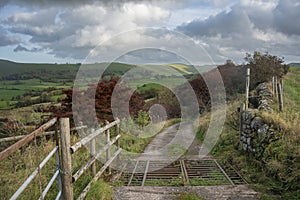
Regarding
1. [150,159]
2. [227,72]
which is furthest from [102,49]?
[227,72]

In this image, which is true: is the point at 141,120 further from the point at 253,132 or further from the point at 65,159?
the point at 65,159

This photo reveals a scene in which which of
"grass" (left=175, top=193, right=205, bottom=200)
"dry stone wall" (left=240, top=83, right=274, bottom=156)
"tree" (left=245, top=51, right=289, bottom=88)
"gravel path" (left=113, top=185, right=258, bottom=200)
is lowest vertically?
"gravel path" (left=113, top=185, right=258, bottom=200)

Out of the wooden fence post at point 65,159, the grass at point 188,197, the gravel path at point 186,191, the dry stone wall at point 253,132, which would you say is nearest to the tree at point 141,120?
the dry stone wall at point 253,132

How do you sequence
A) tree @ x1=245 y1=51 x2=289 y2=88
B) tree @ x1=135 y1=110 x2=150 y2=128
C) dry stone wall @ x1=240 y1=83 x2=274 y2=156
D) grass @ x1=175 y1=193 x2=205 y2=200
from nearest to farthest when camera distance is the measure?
grass @ x1=175 y1=193 x2=205 y2=200 → dry stone wall @ x1=240 y1=83 x2=274 y2=156 → tree @ x1=135 y1=110 x2=150 y2=128 → tree @ x1=245 y1=51 x2=289 y2=88

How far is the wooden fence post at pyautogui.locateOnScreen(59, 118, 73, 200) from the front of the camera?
3.63 metres

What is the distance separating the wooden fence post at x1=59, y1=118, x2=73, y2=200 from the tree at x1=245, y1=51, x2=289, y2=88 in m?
14.1

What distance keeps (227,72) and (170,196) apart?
675 inches

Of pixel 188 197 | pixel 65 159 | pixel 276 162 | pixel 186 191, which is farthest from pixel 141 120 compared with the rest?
pixel 65 159

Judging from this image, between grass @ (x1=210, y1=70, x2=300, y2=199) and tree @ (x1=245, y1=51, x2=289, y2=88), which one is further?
tree @ (x1=245, y1=51, x2=289, y2=88)

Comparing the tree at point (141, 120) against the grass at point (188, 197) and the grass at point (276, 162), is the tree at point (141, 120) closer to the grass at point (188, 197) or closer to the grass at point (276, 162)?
the grass at point (276, 162)

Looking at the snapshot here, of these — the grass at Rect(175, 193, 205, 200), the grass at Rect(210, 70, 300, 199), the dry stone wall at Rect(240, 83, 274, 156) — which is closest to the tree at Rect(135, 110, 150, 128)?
the grass at Rect(210, 70, 300, 199)

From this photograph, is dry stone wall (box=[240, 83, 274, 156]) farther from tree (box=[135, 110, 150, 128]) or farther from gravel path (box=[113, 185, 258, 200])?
tree (box=[135, 110, 150, 128])

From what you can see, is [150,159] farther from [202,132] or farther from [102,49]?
[202,132]

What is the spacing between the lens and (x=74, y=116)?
9773 mm
